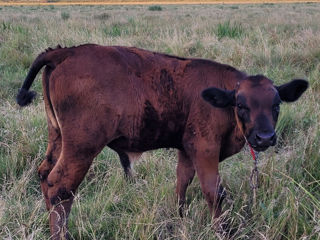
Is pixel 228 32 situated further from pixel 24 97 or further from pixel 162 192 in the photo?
pixel 24 97

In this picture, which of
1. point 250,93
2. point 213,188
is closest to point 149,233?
point 213,188

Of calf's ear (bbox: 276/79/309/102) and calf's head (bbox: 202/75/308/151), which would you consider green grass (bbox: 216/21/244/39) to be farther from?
calf's head (bbox: 202/75/308/151)

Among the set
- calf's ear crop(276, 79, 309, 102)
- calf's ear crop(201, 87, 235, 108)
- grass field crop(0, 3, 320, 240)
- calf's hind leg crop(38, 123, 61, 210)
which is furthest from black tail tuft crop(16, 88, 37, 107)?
calf's ear crop(276, 79, 309, 102)

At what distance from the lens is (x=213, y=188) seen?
10.8ft

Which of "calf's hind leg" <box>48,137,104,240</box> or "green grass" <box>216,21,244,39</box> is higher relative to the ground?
"calf's hind leg" <box>48,137,104,240</box>

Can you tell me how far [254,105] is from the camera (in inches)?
122

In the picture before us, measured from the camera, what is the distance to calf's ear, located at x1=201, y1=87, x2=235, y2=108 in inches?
125

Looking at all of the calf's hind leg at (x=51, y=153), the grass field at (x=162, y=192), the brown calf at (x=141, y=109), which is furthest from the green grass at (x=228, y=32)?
the calf's hind leg at (x=51, y=153)

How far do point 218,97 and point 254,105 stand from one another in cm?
27

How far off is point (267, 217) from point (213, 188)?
458 mm

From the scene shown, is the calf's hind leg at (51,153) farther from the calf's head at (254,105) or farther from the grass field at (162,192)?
the calf's head at (254,105)

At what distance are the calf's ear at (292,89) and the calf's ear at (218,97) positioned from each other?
0.42 m

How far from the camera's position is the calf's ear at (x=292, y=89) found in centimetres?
337

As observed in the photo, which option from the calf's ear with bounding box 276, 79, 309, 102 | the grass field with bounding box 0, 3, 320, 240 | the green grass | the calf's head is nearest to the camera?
the calf's head
